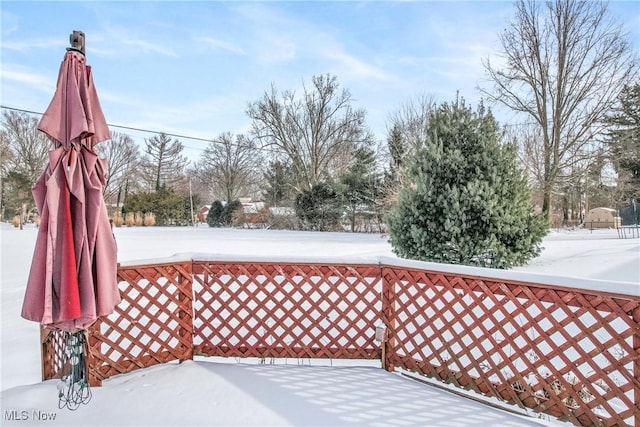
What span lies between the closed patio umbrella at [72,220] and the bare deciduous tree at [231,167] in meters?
26.8

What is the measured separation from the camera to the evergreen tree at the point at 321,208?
19125 mm

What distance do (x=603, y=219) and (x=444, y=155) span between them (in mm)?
20834

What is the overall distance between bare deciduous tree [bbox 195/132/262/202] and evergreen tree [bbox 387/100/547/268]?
2388cm

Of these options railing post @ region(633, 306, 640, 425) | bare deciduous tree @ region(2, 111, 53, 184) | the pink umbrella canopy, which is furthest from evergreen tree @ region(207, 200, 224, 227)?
railing post @ region(633, 306, 640, 425)

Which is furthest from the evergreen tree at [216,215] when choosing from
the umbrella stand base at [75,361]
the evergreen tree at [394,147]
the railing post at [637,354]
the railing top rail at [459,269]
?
the railing post at [637,354]

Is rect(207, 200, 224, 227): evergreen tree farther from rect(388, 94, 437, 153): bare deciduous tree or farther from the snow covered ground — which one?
the snow covered ground

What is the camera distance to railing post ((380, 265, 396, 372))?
9.99 feet

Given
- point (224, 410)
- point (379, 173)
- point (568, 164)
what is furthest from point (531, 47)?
point (224, 410)

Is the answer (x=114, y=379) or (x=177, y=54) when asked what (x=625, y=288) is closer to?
(x=114, y=379)

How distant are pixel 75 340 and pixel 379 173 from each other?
18463 millimetres

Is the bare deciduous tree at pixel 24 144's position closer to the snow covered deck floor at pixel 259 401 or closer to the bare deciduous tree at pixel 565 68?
the snow covered deck floor at pixel 259 401

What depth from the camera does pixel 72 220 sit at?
6.34ft

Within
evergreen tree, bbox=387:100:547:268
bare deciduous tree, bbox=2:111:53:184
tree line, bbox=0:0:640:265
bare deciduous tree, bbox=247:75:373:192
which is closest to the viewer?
evergreen tree, bbox=387:100:547:268

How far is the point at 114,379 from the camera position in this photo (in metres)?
2.83
